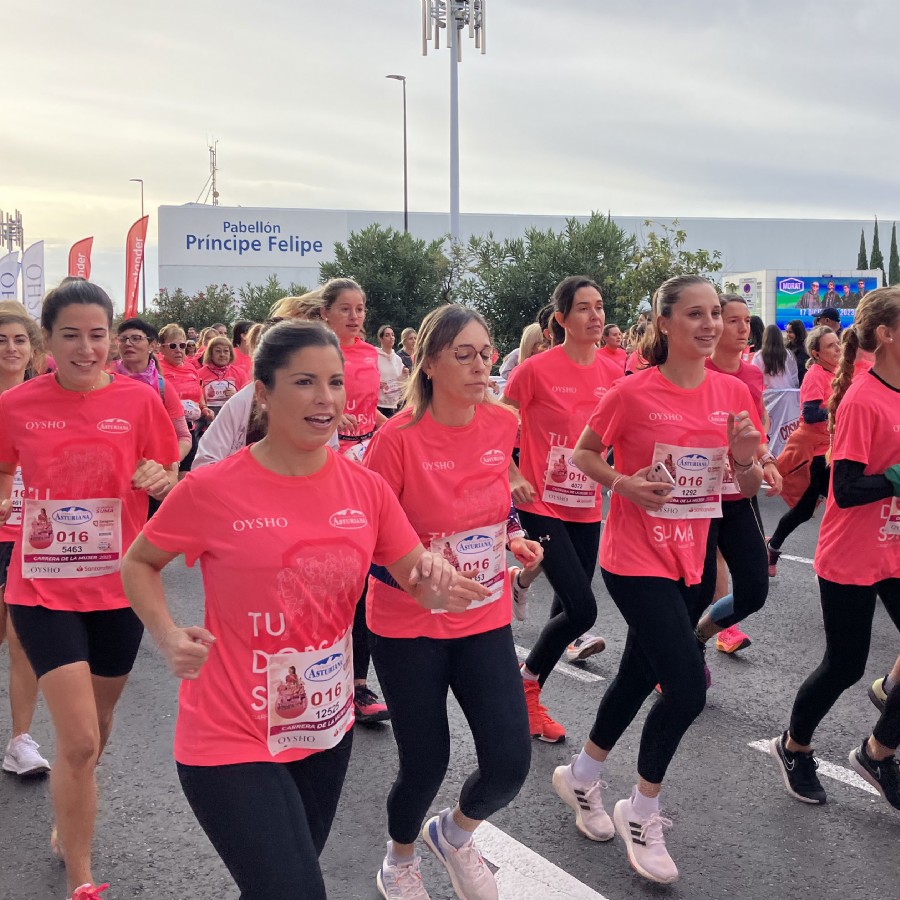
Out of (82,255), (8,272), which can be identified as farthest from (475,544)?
(82,255)

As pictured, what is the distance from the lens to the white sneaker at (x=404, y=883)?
3396mm

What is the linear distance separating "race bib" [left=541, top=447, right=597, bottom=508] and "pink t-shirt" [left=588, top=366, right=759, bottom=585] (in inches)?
40.4

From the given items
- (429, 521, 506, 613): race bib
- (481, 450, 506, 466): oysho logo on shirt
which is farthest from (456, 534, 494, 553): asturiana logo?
(481, 450, 506, 466): oysho logo on shirt

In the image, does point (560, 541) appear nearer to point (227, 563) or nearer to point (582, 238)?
point (227, 563)

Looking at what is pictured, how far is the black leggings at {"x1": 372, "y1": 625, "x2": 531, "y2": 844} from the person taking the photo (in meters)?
3.22

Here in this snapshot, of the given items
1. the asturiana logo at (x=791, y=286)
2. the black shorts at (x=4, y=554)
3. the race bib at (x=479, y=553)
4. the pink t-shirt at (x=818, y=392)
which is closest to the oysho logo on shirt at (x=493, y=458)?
the race bib at (x=479, y=553)

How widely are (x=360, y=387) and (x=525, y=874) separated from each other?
3143 mm

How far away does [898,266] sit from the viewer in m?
52.7

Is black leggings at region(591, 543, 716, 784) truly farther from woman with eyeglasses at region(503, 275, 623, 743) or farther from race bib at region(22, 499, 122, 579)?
race bib at region(22, 499, 122, 579)

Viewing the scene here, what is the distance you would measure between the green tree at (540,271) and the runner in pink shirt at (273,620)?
2583 cm

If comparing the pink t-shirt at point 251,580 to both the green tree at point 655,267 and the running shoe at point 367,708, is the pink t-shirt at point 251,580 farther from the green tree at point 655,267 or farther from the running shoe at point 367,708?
the green tree at point 655,267

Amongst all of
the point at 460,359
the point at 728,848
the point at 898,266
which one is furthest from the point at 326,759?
the point at 898,266

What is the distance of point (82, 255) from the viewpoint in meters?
27.4

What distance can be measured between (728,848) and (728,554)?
1.54 meters
